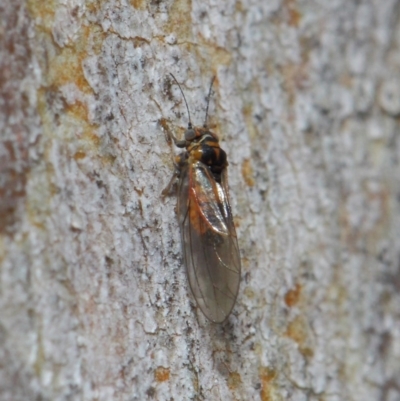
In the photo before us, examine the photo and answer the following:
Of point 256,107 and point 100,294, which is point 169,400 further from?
point 256,107

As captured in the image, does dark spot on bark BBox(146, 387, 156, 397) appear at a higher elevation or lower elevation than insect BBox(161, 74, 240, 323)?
lower

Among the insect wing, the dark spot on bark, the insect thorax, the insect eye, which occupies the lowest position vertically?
the dark spot on bark

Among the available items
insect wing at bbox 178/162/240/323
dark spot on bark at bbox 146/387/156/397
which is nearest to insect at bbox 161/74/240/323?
insect wing at bbox 178/162/240/323

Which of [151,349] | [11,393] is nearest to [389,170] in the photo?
[151,349]

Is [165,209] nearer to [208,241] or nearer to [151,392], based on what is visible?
[208,241]

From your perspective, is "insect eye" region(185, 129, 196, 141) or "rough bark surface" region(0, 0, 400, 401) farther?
"insect eye" region(185, 129, 196, 141)

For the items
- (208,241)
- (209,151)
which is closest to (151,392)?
(208,241)

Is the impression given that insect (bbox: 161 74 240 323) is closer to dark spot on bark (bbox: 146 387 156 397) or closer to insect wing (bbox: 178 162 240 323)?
insect wing (bbox: 178 162 240 323)
